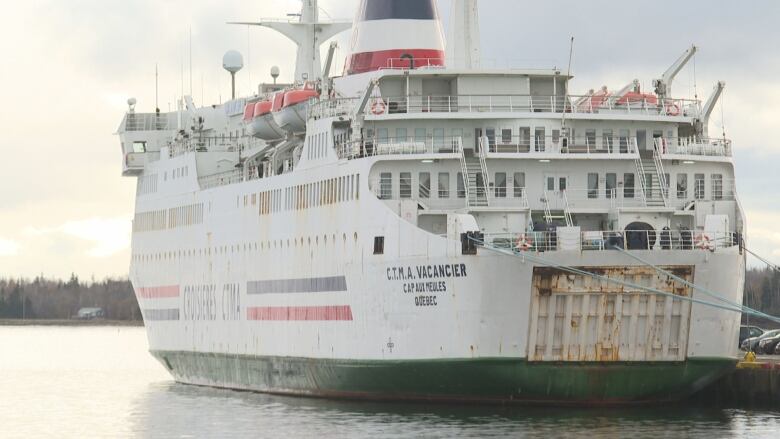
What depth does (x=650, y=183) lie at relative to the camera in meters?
45.9

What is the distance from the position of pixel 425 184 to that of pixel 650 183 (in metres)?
6.04

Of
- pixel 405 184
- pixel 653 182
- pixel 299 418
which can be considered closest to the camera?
pixel 299 418

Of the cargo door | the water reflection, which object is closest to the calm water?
the water reflection

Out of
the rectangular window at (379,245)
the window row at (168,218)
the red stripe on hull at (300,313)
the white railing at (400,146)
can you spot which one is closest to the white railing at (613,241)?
the rectangular window at (379,245)

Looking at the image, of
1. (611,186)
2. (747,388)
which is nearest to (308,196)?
(611,186)

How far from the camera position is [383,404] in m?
45.2

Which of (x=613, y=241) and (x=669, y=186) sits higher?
(x=669, y=186)

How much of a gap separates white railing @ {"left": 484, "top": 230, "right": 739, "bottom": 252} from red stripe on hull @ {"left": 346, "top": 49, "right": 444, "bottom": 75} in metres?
11.5

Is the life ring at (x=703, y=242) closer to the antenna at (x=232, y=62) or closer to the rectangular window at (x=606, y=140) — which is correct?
the rectangular window at (x=606, y=140)

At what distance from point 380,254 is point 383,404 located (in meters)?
4.02

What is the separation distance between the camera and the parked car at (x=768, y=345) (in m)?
56.7

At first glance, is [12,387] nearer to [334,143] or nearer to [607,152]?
[334,143]

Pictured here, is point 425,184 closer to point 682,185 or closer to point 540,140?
point 540,140

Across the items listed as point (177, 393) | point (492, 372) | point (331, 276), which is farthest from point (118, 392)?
point (492, 372)
